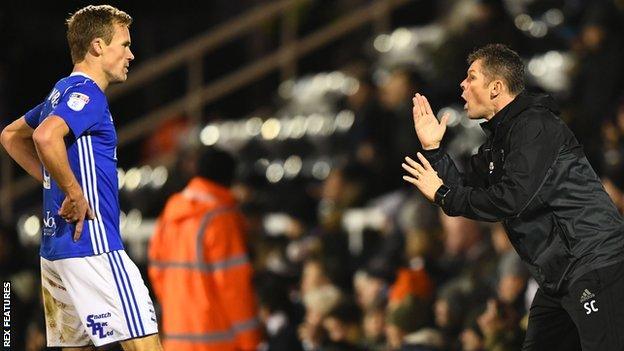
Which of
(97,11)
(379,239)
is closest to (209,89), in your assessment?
(379,239)

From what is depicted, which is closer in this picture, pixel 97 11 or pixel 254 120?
pixel 97 11

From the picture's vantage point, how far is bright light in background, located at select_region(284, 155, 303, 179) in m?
13.4

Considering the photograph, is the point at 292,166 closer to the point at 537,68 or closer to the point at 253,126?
the point at 253,126

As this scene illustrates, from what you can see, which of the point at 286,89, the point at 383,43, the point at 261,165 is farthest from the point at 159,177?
the point at 383,43

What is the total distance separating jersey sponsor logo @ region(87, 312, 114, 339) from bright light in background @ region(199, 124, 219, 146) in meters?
8.68

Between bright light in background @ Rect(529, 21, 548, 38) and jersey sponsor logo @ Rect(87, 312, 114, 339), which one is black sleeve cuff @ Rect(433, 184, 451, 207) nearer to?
jersey sponsor logo @ Rect(87, 312, 114, 339)

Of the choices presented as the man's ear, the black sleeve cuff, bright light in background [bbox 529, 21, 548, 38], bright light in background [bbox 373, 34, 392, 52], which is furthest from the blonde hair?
bright light in background [bbox 373, 34, 392, 52]

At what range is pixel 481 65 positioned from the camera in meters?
6.59

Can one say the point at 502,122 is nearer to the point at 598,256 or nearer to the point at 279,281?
the point at 598,256

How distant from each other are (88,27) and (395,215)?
5267mm

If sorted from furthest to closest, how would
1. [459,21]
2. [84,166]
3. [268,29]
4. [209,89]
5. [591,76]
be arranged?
[268,29], [209,89], [459,21], [591,76], [84,166]

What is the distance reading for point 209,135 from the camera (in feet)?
49.8

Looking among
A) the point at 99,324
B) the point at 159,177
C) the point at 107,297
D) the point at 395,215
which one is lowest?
the point at 99,324

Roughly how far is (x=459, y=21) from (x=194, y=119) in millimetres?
3396
